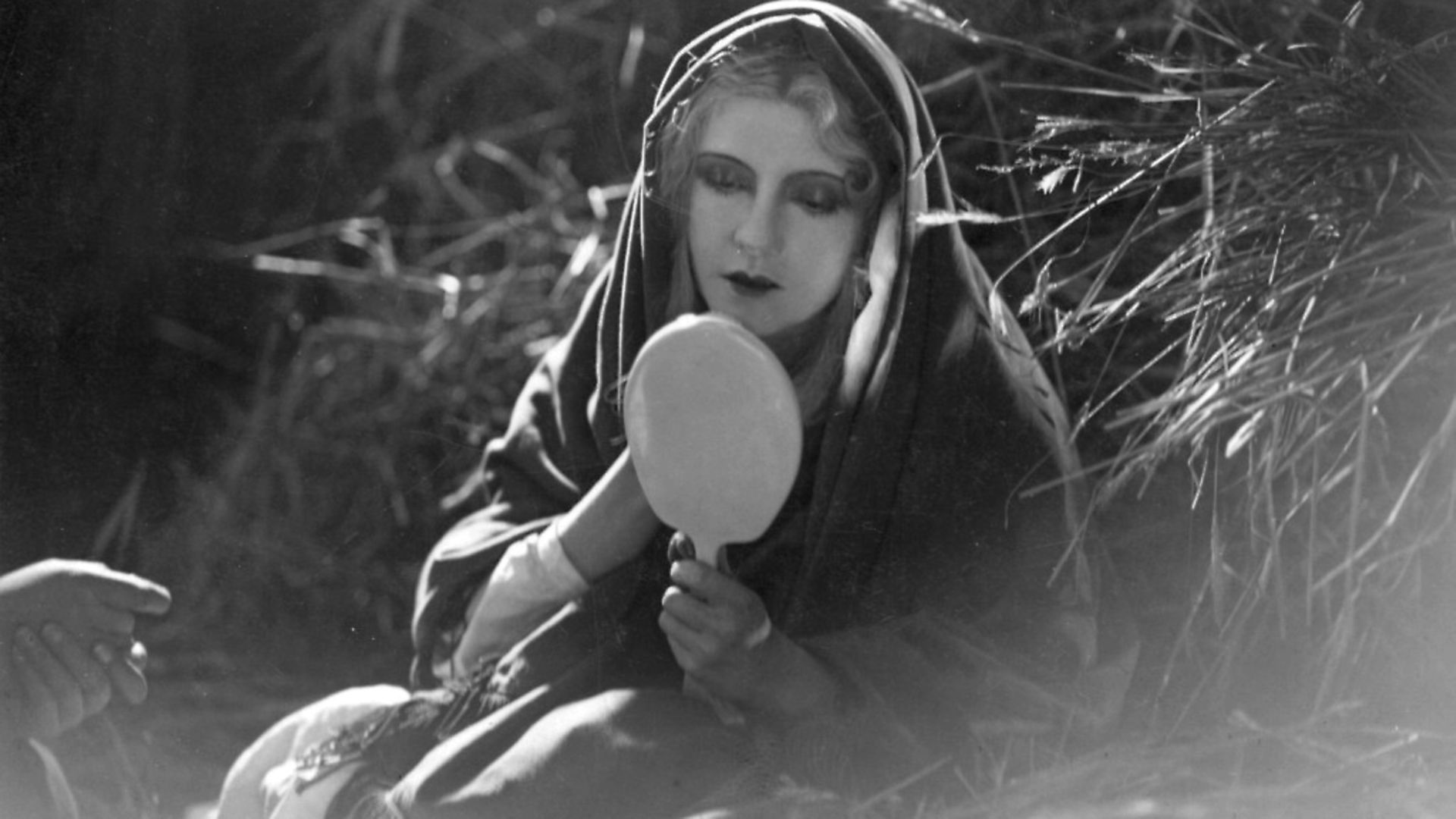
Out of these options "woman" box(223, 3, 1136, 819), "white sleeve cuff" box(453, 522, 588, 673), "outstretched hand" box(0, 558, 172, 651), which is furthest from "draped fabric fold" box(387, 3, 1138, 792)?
"outstretched hand" box(0, 558, 172, 651)

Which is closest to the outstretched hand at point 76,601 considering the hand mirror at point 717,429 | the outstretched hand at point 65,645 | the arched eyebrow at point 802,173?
the outstretched hand at point 65,645

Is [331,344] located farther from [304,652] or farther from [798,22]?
[798,22]

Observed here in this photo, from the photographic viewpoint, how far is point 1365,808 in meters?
1.18

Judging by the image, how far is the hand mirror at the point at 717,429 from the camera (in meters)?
1.14

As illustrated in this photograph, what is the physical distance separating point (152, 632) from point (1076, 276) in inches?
28.0

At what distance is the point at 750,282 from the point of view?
46.4 inches

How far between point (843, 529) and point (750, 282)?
166mm

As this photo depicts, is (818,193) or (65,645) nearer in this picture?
(818,193)

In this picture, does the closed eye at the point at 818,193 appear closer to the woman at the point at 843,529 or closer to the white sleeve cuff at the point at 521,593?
the woman at the point at 843,529

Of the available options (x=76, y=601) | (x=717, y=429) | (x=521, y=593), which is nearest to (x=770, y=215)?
(x=717, y=429)

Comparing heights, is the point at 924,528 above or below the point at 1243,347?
below

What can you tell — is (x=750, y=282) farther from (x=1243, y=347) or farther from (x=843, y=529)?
(x=1243, y=347)

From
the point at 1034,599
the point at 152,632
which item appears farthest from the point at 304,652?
the point at 1034,599

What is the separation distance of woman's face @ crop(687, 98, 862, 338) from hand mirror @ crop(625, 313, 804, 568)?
38 mm
